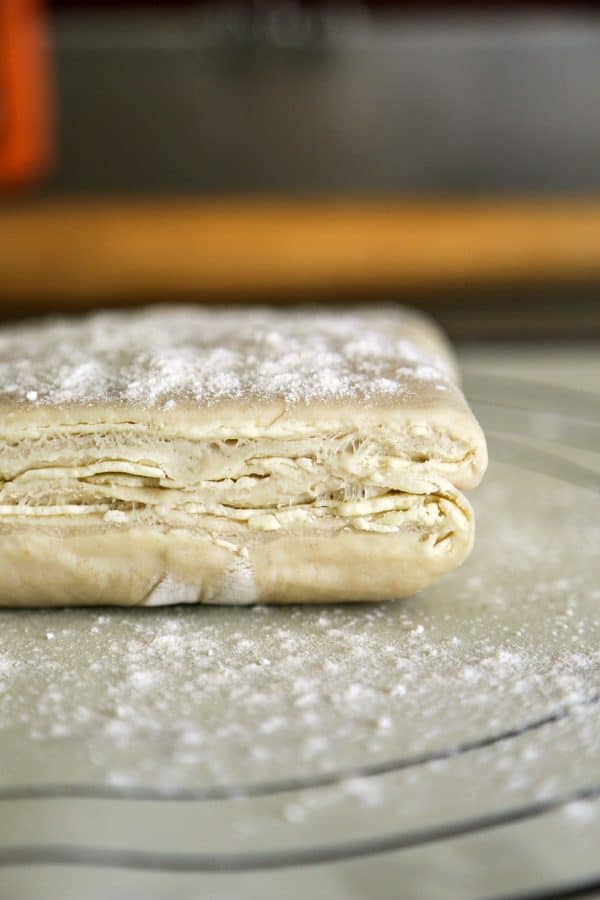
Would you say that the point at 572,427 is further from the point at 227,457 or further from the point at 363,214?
the point at 363,214

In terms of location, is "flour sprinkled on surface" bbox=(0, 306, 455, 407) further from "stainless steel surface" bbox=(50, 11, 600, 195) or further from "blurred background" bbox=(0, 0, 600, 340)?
"stainless steel surface" bbox=(50, 11, 600, 195)

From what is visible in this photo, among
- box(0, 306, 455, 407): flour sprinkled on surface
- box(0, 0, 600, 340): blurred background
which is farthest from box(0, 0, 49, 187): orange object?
box(0, 306, 455, 407): flour sprinkled on surface

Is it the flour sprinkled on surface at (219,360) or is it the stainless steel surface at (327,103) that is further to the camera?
the stainless steel surface at (327,103)

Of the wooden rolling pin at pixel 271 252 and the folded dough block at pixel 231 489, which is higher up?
the folded dough block at pixel 231 489

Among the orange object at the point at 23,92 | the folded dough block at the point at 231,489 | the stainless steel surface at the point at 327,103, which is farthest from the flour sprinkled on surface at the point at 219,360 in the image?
the stainless steel surface at the point at 327,103

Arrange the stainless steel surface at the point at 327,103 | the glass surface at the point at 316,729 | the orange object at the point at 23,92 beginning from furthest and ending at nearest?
the stainless steel surface at the point at 327,103 → the orange object at the point at 23,92 → the glass surface at the point at 316,729

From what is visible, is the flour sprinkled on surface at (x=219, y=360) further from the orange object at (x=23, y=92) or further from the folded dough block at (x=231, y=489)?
the orange object at (x=23, y=92)
